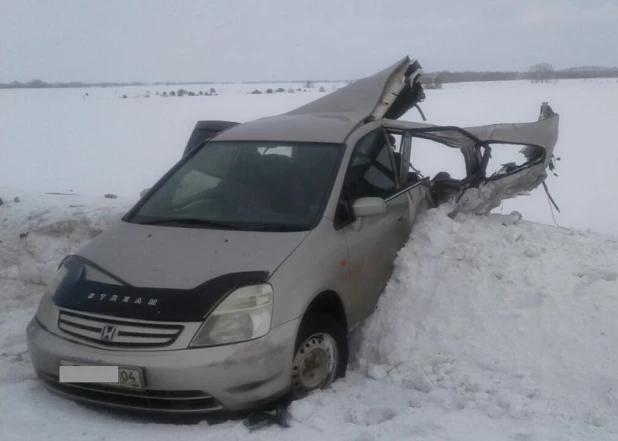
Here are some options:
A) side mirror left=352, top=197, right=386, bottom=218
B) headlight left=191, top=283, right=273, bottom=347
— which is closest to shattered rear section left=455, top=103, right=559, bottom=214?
side mirror left=352, top=197, right=386, bottom=218

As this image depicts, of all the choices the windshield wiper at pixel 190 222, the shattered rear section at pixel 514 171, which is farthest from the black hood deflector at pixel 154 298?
the shattered rear section at pixel 514 171

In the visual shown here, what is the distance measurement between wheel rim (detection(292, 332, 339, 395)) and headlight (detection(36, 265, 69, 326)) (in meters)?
1.51

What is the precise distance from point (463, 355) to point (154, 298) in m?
2.11

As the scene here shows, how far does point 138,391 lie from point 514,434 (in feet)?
6.61

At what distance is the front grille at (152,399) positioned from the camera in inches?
133

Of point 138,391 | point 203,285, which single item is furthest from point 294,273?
point 138,391

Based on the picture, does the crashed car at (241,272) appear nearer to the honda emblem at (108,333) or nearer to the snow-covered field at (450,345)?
the honda emblem at (108,333)

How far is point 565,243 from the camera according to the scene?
5.81 m

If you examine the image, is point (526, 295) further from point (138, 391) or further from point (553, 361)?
point (138, 391)

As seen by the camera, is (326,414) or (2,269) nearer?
(326,414)

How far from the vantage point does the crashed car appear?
3.39m

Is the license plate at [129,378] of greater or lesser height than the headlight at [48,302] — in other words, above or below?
below

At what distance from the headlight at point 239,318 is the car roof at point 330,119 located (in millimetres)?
1729

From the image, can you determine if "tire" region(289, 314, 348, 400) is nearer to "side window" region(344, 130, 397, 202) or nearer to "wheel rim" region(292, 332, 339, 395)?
"wheel rim" region(292, 332, 339, 395)
